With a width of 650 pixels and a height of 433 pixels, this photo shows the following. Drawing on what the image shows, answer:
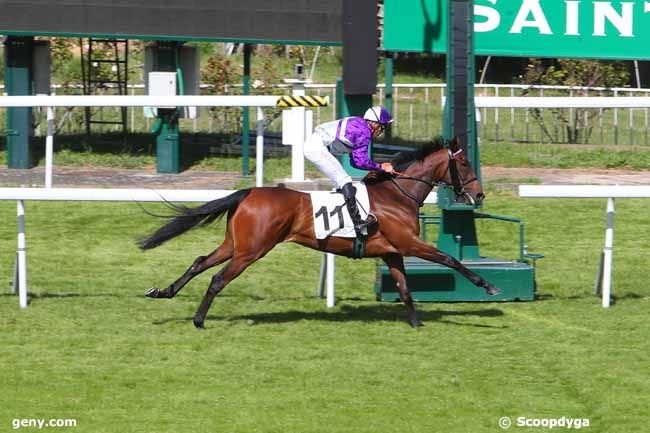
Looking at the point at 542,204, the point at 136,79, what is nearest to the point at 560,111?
the point at 542,204

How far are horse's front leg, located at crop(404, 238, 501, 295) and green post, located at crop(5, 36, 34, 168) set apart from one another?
27.7 ft

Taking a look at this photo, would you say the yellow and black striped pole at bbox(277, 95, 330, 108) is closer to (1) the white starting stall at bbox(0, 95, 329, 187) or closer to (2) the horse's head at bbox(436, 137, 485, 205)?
(1) the white starting stall at bbox(0, 95, 329, 187)

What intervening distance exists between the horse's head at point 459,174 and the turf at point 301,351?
89cm

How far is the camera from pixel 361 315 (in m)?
9.20

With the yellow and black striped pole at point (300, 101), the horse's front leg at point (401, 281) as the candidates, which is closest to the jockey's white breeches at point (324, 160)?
the horse's front leg at point (401, 281)

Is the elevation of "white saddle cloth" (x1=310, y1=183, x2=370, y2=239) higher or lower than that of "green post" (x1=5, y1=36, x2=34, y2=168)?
lower

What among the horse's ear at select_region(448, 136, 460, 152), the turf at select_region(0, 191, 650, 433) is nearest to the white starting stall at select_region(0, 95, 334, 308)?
the turf at select_region(0, 191, 650, 433)

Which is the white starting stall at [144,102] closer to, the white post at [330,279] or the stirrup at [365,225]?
the white post at [330,279]

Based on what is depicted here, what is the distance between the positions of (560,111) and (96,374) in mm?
12424

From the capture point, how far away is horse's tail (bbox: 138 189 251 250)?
8766 millimetres

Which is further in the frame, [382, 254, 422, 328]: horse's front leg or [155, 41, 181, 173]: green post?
[155, 41, 181, 173]: green post

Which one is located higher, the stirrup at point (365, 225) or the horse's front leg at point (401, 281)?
the stirrup at point (365, 225)

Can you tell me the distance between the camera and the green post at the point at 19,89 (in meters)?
16.1

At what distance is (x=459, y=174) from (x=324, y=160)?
1.03m
